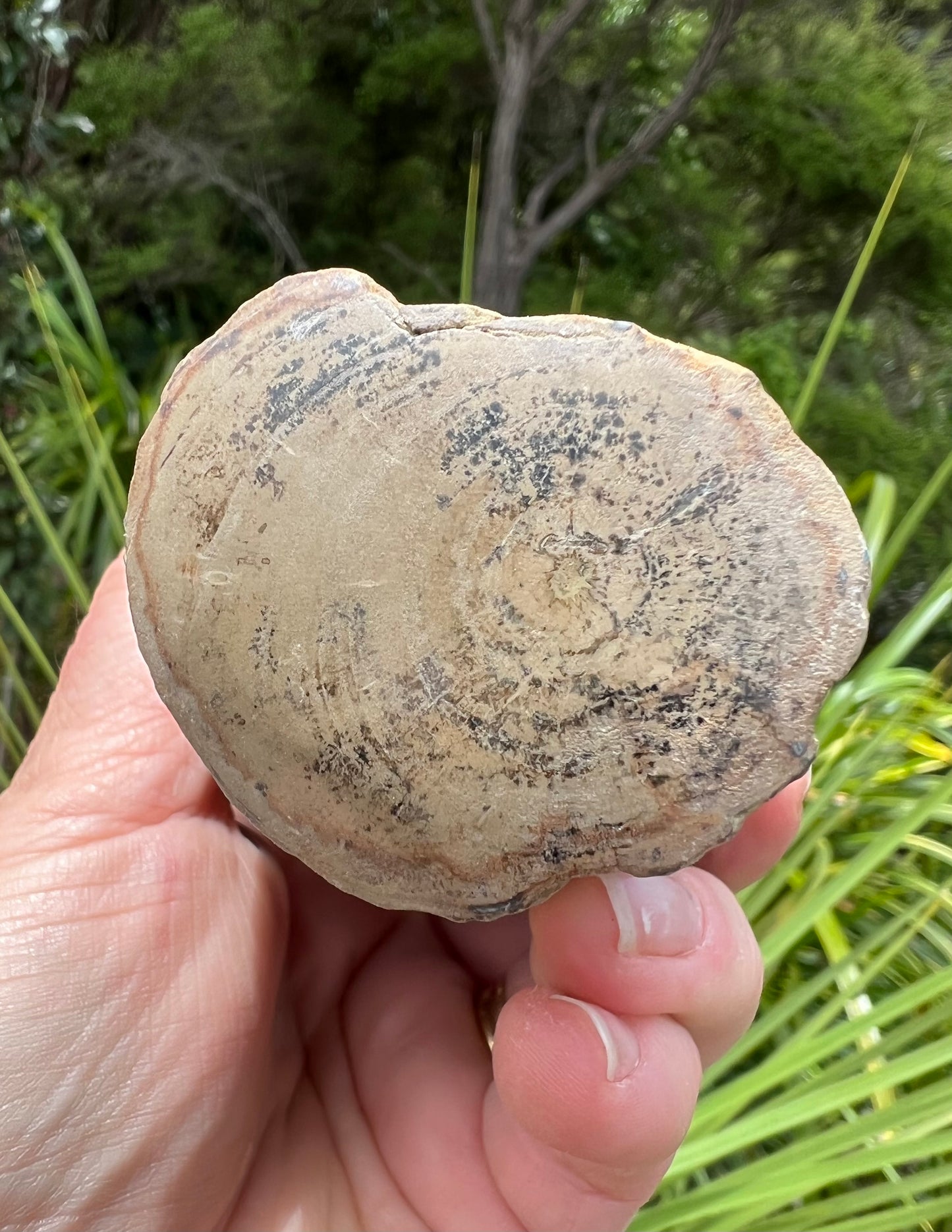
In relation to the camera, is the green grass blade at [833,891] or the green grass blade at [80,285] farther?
the green grass blade at [80,285]

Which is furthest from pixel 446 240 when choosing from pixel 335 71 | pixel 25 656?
pixel 25 656

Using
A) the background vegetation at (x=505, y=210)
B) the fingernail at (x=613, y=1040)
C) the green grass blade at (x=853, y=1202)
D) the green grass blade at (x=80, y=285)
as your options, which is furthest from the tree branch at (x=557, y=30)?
the green grass blade at (x=853, y=1202)

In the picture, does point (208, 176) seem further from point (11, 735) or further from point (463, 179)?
point (11, 735)

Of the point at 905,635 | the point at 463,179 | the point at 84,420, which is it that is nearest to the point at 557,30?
the point at 463,179

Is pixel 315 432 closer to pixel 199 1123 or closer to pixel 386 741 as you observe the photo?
pixel 386 741

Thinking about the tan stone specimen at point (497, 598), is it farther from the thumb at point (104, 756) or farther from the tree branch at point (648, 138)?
the tree branch at point (648, 138)

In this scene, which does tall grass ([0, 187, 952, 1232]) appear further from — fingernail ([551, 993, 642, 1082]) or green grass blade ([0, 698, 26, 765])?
fingernail ([551, 993, 642, 1082])
